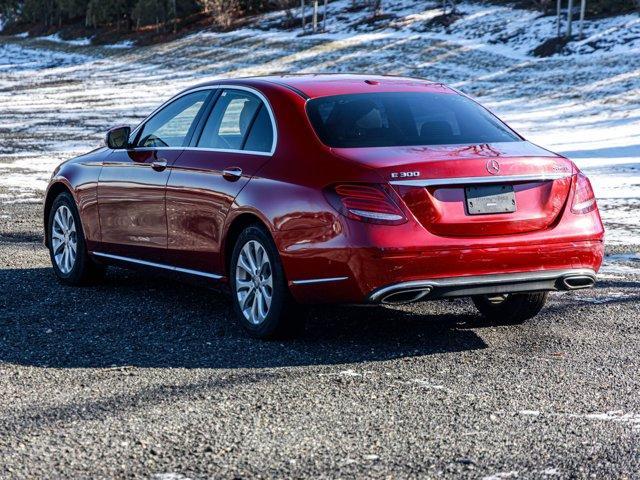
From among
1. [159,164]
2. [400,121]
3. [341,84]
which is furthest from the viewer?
[159,164]

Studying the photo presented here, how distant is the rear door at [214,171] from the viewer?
22.9ft

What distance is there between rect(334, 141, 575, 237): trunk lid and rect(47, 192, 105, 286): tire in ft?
9.76

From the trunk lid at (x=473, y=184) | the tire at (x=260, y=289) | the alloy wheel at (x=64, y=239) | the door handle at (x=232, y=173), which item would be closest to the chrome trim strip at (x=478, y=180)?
the trunk lid at (x=473, y=184)

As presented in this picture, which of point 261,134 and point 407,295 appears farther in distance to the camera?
point 261,134

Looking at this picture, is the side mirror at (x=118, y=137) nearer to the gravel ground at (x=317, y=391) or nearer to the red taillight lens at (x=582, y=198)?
the gravel ground at (x=317, y=391)

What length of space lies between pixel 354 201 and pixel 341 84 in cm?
132

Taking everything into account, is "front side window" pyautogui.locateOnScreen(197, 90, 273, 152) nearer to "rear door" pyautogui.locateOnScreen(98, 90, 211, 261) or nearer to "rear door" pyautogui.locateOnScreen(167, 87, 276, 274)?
"rear door" pyautogui.locateOnScreen(167, 87, 276, 274)

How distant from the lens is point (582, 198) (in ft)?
22.0

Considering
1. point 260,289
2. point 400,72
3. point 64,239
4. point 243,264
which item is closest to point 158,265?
point 243,264

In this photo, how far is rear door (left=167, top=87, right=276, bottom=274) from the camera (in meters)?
6.97

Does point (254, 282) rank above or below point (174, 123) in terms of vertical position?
below

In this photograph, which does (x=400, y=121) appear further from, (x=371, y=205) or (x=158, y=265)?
(x=158, y=265)

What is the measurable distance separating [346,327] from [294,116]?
1.38 metres

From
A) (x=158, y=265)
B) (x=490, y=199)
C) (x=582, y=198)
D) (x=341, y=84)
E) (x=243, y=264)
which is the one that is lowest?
(x=158, y=265)
